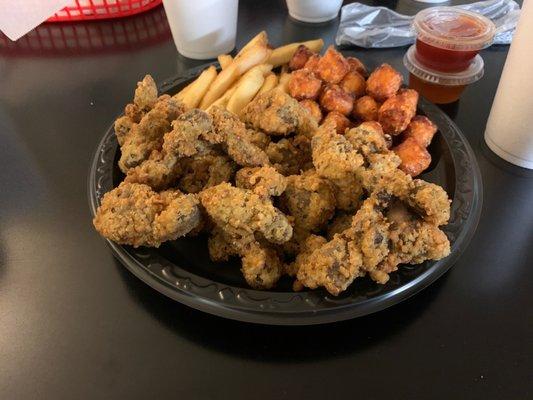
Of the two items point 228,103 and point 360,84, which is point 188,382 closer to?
point 228,103

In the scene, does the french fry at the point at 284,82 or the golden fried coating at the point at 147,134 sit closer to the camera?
the golden fried coating at the point at 147,134

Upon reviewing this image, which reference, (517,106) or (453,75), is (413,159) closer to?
(517,106)

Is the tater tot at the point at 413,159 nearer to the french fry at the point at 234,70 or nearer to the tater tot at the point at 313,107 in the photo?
the tater tot at the point at 313,107

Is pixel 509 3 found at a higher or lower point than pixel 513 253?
higher

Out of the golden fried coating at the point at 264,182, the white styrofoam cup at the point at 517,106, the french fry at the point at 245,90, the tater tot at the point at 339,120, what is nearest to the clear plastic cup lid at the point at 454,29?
the white styrofoam cup at the point at 517,106

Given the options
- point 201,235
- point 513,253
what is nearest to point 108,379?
point 201,235

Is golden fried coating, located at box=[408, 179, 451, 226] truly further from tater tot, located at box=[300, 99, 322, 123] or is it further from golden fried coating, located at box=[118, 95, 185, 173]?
golden fried coating, located at box=[118, 95, 185, 173]
